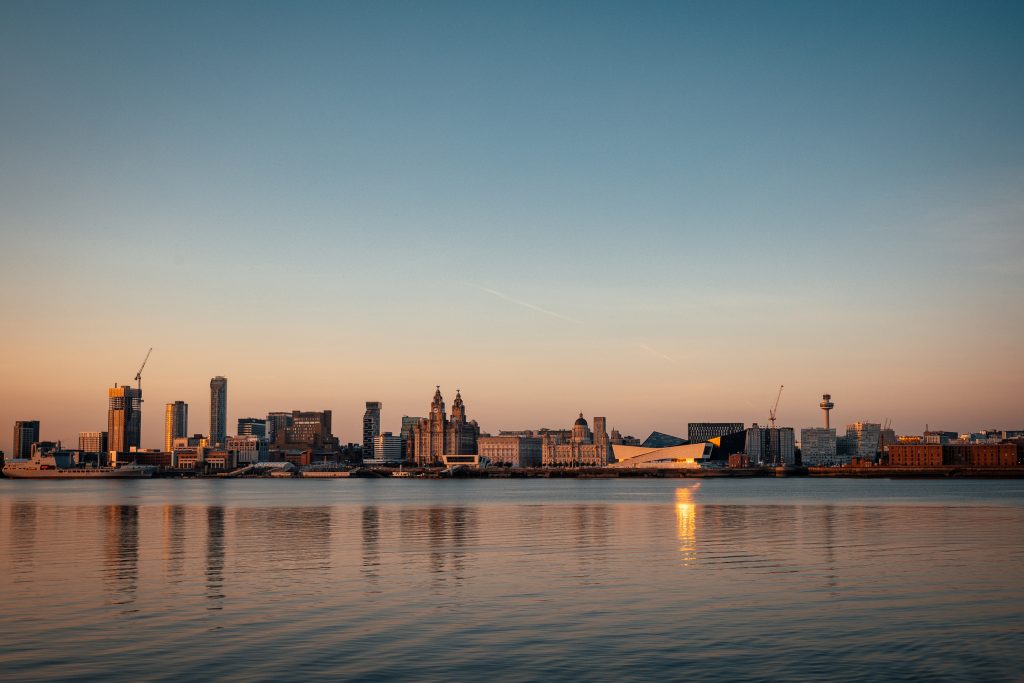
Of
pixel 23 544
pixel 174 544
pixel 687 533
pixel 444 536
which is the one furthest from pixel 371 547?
pixel 687 533

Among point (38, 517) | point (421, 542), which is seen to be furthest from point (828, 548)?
point (38, 517)

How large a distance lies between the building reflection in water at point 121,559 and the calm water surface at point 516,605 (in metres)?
0.22

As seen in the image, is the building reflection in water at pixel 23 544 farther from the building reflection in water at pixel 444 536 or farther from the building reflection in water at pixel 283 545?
the building reflection in water at pixel 444 536

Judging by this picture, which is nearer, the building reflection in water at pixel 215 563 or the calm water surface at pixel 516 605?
the calm water surface at pixel 516 605

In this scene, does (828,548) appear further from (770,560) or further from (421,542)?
(421,542)

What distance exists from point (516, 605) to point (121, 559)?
79.0 feet

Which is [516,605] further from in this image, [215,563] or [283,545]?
[283,545]

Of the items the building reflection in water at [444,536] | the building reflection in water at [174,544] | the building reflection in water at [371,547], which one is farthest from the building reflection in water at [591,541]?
the building reflection in water at [174,544]

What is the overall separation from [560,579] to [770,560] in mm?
12223

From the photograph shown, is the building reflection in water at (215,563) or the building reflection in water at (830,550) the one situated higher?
the building reflection in water at (215,563)

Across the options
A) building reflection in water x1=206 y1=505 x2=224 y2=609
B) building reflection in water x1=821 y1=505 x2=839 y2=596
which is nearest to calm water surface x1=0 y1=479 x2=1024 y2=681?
building reflection in water x1=206 y1=505 x2=224 y2=609

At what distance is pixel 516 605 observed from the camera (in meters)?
33.5

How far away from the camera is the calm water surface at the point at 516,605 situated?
80.7ft

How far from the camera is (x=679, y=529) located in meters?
69.3
